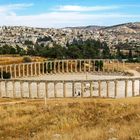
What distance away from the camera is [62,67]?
159 m

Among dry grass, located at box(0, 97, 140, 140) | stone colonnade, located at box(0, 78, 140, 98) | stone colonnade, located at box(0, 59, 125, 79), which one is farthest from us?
stone colonnade, located at box(0, 59, 125, 79)

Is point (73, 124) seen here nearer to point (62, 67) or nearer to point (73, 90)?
point (73, 90)

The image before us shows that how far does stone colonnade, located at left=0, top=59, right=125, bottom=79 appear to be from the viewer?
147125 millimetres

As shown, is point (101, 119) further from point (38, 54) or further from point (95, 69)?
point (38, 54)

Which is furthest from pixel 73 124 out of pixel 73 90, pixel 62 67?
pixel 62 67

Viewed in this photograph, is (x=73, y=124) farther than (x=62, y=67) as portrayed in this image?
No

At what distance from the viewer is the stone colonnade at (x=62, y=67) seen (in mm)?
147125

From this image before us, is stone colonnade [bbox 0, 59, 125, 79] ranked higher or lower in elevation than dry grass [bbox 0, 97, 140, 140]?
lower

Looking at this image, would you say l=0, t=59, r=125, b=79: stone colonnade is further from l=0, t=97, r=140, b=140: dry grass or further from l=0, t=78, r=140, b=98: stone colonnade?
l=0, t=97, r=140, b=140: dry grass

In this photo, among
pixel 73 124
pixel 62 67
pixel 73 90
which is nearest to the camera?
pixel 73 124

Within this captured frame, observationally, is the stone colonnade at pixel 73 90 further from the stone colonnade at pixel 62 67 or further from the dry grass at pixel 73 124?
the dry grass at pixel 73 124

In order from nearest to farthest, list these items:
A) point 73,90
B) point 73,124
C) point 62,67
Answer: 1. point 73,124
2. point 73,90
3. point 62,67

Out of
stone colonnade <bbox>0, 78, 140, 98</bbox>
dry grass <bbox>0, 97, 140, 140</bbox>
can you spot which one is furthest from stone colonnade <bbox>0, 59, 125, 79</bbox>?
dry grass <bbox>0, 97, 140, 140</bbox>

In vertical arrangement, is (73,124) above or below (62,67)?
above
